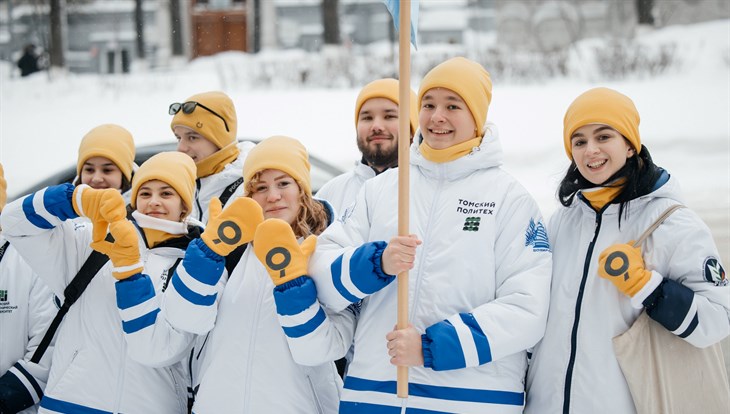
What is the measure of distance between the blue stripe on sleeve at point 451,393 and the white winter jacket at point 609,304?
16 cm

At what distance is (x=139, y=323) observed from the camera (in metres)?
2.69

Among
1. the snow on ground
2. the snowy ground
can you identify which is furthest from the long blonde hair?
the snow on ground

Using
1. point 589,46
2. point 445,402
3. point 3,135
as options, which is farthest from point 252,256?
point 589,46

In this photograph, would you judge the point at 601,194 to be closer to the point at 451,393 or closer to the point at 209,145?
the point at 451,393

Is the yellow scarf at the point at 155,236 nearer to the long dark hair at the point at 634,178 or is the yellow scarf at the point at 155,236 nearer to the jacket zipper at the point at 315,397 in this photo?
the jacket zipper at the point at 315,397

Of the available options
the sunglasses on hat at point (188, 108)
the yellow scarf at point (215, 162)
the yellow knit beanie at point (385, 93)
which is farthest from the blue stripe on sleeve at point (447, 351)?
the sunglasses on hat at point (188, 108)

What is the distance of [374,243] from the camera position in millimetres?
2473

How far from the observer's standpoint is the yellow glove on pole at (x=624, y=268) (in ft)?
7.93

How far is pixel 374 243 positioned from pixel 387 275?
0.36 feet

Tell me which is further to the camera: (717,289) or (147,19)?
(147,19)

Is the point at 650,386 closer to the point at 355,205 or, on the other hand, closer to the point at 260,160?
the point at 355,205

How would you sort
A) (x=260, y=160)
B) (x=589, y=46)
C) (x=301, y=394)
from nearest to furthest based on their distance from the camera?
1. (x=301, y=394)
2. (x=260, y=160)
3. (x=589, y=46)

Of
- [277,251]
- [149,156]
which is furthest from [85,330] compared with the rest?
[149,156]

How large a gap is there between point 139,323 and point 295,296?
1.98 feet
